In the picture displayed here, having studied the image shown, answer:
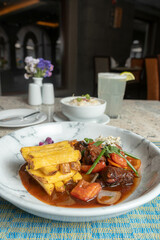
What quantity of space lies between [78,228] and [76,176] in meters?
0.17

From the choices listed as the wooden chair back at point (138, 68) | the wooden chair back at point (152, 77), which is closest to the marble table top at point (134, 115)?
the wooden chair back at point (152, 77)

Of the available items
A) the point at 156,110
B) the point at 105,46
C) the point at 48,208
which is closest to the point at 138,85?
the point at 105,46

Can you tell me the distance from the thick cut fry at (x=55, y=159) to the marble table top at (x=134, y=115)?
65 centimetres

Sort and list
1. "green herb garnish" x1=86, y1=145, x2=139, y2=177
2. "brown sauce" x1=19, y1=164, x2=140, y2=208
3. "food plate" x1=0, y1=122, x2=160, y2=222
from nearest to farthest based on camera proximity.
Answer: "food plate" x1=0, y1=122, x2=160, y2=222 < "brown sauce" x1=19, y1=164, x2=140, y2=208 < "green herb garnish" x1=86, y1=145, x2=139, y2=177

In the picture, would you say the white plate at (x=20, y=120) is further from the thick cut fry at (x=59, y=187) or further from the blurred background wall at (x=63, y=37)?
the blurred background wall at (x=63, y=37)

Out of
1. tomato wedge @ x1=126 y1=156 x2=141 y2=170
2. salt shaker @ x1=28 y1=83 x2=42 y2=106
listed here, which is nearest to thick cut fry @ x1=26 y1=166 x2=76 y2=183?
tomato wedge @ x1=126 y1=156 x2=141 y2=170

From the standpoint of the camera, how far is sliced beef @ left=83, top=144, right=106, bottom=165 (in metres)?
0.77

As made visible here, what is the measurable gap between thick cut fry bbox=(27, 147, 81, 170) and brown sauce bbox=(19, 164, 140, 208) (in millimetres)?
96

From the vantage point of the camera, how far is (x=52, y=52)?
272 inches

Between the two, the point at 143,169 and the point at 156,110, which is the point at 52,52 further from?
the point at 143,169

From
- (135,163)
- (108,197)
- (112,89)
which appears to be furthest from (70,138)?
(112,89)

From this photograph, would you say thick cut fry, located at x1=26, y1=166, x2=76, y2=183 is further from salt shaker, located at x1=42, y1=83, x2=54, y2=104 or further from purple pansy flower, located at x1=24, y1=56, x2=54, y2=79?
purple pansy flower, located at x1=24, y1=56, x2=54, y2=79

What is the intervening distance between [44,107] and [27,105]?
20 cm

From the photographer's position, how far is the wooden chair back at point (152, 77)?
290 cm
